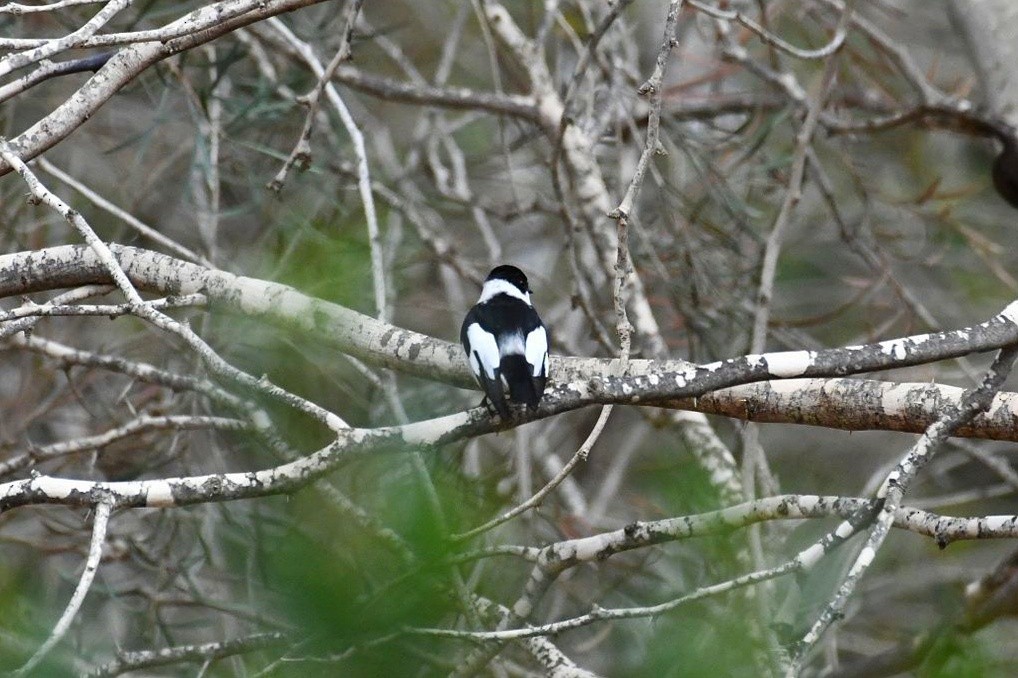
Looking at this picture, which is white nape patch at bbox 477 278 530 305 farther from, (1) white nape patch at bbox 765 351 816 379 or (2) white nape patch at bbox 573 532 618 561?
(1) white nape patch at bbox 765 351 816 379

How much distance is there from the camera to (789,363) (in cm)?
230

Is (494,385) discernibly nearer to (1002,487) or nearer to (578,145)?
(578,145)

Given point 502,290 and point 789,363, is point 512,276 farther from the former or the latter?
point 789,363

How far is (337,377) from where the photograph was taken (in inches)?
184

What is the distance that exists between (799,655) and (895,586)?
15.1ft

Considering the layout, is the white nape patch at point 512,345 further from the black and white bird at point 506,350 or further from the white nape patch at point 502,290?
the white nape patch at point 502,290

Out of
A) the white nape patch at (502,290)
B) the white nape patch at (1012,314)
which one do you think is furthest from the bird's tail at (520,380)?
the white nape patch at (1012,314)

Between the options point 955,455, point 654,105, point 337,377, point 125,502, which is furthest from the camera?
point 955,455

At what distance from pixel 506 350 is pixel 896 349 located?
0.88m

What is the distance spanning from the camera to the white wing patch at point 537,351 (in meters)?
2.68

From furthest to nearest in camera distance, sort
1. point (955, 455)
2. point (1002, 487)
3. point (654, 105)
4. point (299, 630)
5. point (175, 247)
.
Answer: point (955, 455)
point (1002, 487)
point (175, 247)
point (654, 105)
point (299, 630)

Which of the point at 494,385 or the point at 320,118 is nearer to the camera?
the point at 494,385

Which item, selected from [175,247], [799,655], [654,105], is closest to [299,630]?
[799,655]

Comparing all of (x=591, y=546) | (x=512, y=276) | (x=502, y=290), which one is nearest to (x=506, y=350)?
(x=591, y=546)
